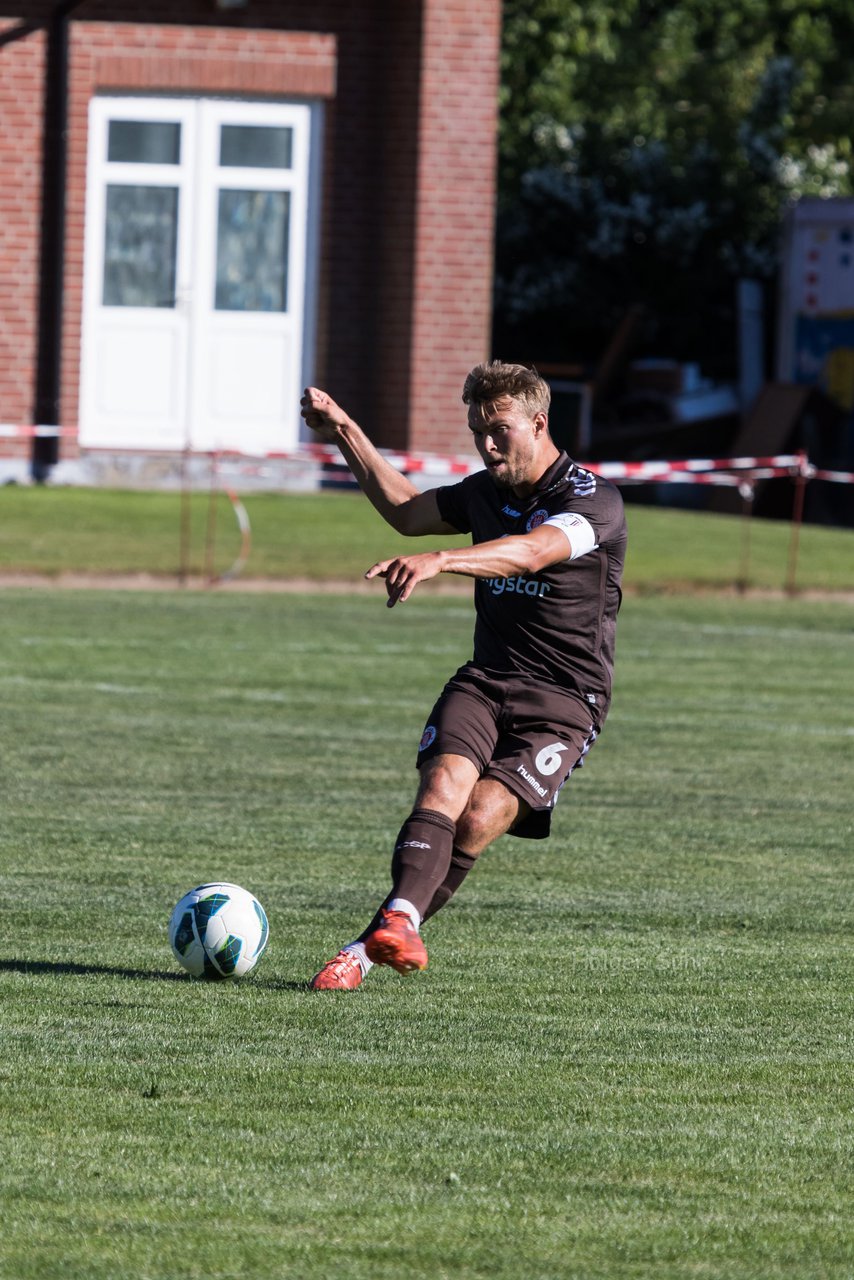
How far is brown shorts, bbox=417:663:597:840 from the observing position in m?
6.99

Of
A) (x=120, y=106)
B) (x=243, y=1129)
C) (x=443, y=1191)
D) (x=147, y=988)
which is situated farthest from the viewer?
(x=120, y=106)

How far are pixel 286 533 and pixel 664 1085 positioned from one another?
1747cm

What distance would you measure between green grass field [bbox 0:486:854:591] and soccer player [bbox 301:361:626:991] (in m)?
14.7

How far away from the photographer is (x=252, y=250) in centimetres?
2520

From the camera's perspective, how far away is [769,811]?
10828mm

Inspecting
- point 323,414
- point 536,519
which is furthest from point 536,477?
point 323,414

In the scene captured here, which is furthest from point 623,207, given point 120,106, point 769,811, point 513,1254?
point 513,1254

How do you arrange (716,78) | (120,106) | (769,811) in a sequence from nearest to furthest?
(769,811)
(120,106)
(716,78)

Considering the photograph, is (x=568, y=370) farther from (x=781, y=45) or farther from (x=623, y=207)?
(x=781, y=45)

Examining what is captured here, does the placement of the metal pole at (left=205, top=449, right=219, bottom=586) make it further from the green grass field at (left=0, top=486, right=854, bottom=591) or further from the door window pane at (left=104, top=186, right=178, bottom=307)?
the door window pane at (left=104, top=186, right=178, bottom=307)

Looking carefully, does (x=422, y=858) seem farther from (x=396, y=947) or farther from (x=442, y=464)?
(x=442, y=464)

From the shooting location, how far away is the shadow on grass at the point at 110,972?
22.8 feet

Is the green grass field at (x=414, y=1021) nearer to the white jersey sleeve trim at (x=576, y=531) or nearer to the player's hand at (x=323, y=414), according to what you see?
the white jersey sleeve trim at (x=576, y=531)

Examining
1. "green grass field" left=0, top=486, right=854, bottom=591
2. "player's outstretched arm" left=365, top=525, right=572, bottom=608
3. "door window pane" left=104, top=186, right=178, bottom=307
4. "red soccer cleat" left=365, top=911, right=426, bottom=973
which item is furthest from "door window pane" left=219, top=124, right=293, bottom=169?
"red soccer cleat" left=365, top=911, right=426, bottom=973
